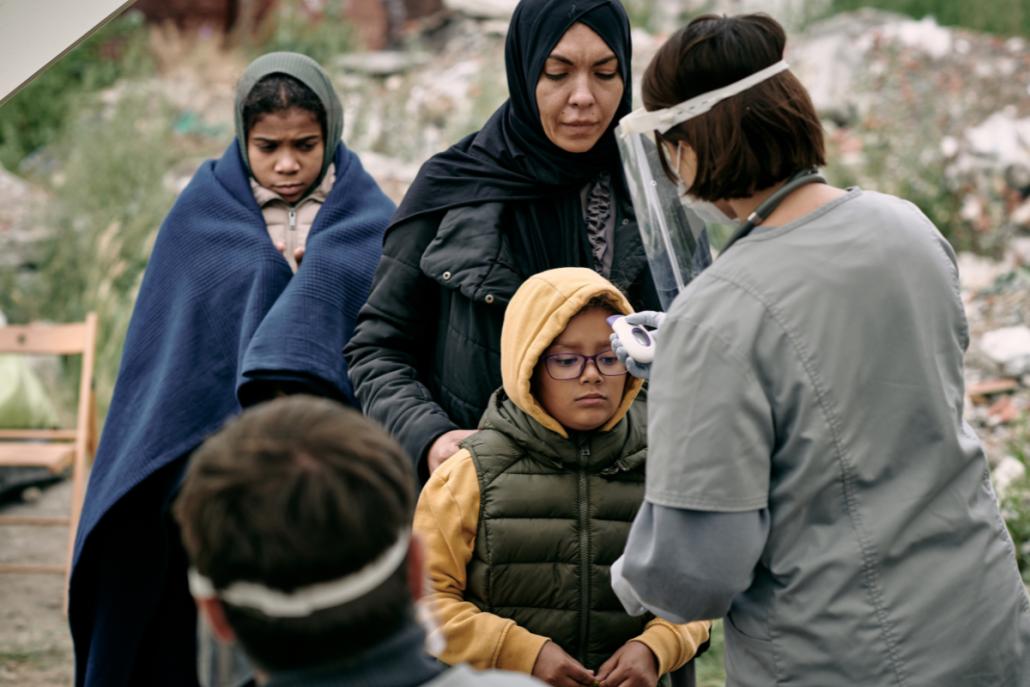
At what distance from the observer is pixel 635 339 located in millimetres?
2406

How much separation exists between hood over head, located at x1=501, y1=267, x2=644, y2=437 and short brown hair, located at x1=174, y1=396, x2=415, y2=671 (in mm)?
1140

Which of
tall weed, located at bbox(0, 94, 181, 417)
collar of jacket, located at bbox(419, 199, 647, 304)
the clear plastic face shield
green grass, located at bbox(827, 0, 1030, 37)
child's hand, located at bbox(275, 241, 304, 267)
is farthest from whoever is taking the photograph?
green grass, located at bbox(827, 0, 1030, 37)

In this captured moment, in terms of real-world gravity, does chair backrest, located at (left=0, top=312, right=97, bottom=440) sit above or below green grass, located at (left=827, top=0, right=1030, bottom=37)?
below

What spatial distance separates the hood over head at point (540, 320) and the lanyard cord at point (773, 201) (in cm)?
59

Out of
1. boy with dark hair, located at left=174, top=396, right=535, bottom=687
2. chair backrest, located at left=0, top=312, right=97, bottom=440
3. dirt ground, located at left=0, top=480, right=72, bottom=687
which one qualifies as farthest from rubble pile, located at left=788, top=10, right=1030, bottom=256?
boy with dark hair, located at left=174, top=396, right=535, bottom=687

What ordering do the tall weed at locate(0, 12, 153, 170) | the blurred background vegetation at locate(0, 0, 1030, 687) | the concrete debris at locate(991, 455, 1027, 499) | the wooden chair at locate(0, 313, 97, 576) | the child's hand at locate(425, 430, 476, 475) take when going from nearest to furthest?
1. the child's hand at locate(425, 430, 476, 475)
2. the concrete debris at locate(991, 455, 1027, 499)
3. the wooden chair at locate(0, 313, 97, 576)
4. the blurred background vegetation at locate(0, 0, 1030, 687)
5. the tall weed at locate(0, 12, 153, 170)

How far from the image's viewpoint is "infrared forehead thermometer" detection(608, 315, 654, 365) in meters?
2.35

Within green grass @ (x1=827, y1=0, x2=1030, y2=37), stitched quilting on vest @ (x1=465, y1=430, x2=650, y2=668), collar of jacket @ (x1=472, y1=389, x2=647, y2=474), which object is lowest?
stitched quilting on vest @ (x1=465, y1=430, x2=650, y2=668)

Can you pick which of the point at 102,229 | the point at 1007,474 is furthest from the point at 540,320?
the point at 102,229

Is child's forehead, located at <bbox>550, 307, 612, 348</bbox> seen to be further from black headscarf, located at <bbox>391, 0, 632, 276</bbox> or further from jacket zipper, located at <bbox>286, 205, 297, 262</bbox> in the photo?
jacket zipper, located at <bbox>286, 205, 297, 262</bbox>

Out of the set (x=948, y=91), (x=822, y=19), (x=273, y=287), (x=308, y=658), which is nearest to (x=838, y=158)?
(x=948, y=91)

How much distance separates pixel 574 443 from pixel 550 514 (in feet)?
0.52

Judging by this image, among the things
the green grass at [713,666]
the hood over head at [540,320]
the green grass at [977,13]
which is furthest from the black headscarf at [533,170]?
the green grass at [977,13]

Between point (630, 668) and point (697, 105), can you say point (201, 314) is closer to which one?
point (630, 668)
